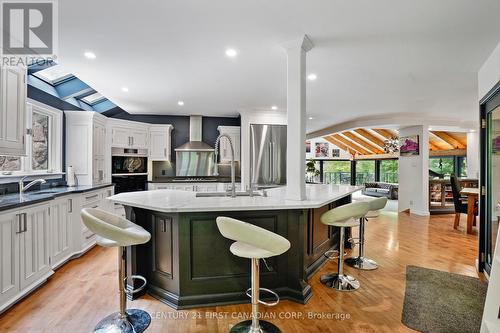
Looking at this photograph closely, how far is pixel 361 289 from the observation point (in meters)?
2.73

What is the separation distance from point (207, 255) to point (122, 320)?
0.81 meters

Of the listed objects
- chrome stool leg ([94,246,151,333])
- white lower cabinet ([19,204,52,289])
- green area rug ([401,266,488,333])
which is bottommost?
green area rug ([401,266,488,333])

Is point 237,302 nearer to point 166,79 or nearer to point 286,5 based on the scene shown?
point 286,5

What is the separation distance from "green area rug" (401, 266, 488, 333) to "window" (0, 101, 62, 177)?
15.6 feet

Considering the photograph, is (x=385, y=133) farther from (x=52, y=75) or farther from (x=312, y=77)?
(x=52, y=75)

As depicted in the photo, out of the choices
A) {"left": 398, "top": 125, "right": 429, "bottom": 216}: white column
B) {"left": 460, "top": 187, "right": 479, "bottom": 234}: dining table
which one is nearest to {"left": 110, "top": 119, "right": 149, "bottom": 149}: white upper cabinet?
{"left": 460, "top": 187, "right": 479, "bottom": 234}: dining table

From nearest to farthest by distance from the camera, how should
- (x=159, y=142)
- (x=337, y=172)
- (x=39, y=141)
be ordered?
(x=39, y=141), (x=159, y=142), (x=337, y=172)

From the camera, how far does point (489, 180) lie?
3.05 metres

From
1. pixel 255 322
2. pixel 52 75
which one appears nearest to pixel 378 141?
pixel 255 322

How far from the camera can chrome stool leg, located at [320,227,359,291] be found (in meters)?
2.73

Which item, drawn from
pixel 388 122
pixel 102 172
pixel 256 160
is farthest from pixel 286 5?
pixel 388 122

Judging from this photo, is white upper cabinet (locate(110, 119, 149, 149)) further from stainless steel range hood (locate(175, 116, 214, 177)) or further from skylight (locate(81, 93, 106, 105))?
stainless steel range hood (locate(175, 116, 214, 177))

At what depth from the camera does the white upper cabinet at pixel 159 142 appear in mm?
6180

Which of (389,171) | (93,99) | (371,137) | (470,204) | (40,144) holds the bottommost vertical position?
(470,204)
